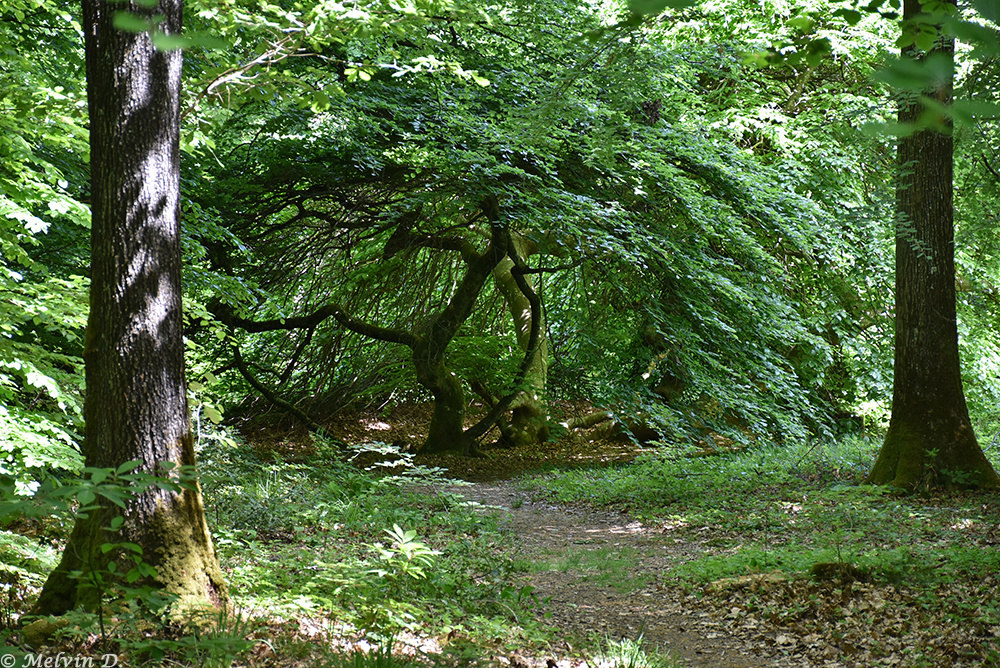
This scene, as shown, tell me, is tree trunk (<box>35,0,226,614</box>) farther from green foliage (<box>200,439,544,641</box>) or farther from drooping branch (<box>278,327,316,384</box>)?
Answer: drooping branch (<box>278,327,316,384</box>)

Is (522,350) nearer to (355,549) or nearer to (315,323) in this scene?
(315,323)

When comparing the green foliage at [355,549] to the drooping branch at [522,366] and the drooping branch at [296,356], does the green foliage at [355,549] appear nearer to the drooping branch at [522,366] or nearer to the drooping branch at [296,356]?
the drooping branch at [296,356]

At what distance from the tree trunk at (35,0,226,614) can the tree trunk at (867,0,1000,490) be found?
602cm

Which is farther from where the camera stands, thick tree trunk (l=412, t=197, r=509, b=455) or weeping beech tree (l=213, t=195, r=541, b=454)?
thick tree trunk (l=412, t=197, r=509, b=455)

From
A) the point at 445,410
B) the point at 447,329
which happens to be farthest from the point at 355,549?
the point at 445,410

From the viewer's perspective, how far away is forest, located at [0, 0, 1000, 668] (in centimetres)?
325

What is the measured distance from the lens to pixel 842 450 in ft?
29.6

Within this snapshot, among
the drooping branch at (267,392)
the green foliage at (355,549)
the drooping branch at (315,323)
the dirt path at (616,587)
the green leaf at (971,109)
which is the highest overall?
the green leaf at (971,109)

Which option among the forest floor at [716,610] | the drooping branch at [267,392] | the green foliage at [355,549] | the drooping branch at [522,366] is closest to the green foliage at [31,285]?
the green foliage at [355,549]

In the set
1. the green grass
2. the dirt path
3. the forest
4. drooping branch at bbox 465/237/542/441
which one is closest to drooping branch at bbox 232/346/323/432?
the forest

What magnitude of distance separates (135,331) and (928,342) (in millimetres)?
6558

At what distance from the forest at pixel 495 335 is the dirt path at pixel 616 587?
4 cm

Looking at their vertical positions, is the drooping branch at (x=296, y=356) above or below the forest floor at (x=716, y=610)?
above

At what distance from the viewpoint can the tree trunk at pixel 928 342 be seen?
654 centimetres
